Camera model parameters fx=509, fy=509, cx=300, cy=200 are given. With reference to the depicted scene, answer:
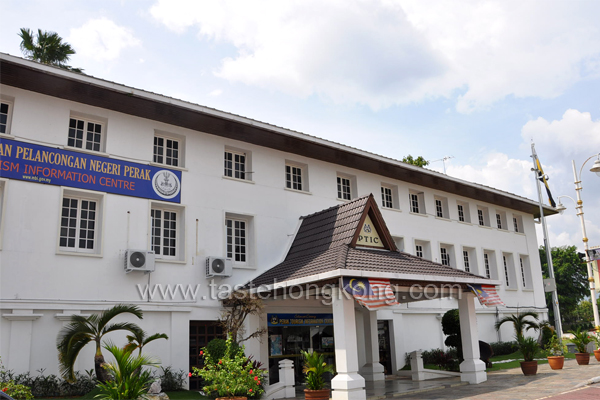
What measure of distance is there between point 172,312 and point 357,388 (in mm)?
5912

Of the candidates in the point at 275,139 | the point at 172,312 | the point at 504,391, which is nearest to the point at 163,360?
the point at 172,312

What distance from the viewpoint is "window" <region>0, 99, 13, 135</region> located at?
13688 millimetres

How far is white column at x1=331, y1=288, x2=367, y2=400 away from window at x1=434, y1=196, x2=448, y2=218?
44.0ft

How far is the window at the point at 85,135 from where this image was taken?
48.8ft

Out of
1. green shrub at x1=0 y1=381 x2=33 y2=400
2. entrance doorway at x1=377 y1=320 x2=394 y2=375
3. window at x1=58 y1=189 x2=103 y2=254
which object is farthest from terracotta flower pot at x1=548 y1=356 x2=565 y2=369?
green shrub at x1=0 y1=381 x2=33 y2=400

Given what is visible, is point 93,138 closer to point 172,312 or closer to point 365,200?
point 172,312

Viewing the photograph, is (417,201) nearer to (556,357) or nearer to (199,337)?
(556,357)

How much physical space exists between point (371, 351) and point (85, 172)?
39.3 feet

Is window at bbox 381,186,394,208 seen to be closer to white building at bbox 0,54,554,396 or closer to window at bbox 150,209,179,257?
white building at bbox 0,54,554,396

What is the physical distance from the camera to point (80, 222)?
14391mm

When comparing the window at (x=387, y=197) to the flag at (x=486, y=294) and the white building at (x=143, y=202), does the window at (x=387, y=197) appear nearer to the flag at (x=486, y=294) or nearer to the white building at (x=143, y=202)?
the white building at (x=143, y=202)

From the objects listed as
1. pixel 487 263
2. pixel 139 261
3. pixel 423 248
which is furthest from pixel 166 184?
pixel 487 263

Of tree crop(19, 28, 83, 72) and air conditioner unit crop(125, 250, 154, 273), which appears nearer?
air conditioner unit crop(125, 250, 154, 273)

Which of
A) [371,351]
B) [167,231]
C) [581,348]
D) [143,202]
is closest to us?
[143,202]
